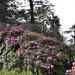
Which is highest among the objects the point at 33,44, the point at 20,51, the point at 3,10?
the point at 3,10

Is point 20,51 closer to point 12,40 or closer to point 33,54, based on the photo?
point 33,54

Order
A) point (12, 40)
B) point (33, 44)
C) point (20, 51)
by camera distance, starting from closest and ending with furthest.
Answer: point (20, 51)
point (33, 44)
point (12, 40)

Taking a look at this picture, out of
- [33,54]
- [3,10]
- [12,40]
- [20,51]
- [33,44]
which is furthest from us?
[3,10]

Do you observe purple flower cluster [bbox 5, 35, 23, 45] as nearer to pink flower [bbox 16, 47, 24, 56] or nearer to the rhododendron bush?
the rhododendron bush

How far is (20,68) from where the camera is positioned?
44.0 feet

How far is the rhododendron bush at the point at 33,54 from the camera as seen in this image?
512 inches

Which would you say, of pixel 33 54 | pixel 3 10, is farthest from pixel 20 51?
pixel 3 10

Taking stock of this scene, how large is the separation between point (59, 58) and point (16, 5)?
21168 mm

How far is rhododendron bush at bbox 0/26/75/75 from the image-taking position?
42.7 feet

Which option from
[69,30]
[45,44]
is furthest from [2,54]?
[69,30]

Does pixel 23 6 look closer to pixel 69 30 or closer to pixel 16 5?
pixel 16 5

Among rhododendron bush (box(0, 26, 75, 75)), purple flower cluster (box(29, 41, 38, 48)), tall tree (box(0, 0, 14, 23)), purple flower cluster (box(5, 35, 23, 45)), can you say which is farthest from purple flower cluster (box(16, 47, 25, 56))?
tall tree (box(0, 0, 14, 23))

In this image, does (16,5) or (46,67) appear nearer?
(46,67)

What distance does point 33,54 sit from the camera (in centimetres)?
1323
